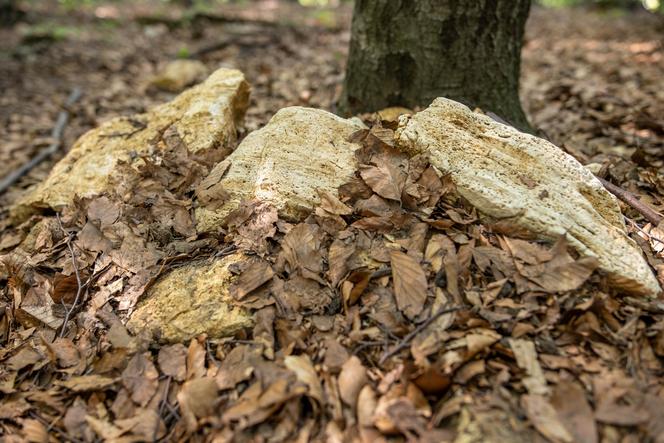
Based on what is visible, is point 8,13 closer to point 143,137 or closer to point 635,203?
point 143,137

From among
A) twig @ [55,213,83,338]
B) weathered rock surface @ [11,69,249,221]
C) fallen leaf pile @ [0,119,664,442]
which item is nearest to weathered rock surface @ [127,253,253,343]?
fallen leaf pile @ [0,119,664,442]

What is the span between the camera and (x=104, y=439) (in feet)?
6.06

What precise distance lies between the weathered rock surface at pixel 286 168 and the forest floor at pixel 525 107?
0.65m

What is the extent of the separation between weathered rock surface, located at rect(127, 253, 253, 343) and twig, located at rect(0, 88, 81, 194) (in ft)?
7.33

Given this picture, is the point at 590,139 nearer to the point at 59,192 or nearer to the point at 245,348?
the point at 245,348

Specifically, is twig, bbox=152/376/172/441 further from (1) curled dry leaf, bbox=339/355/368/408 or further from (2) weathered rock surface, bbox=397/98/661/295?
(2) weathered rock surface, bbox=397/98/661/295

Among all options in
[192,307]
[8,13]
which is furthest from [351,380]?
[8,13]

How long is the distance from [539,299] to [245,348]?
46.8 inches

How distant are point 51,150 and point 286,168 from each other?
9.01ft

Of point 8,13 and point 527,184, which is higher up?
point 527,184

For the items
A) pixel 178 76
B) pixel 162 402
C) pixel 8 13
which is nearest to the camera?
pixel 162 402

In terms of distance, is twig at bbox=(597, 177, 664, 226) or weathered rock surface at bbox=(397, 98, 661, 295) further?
twig at bbox=(597, 177, 664, 226)

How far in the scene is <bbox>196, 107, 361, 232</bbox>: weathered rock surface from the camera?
2416 mm

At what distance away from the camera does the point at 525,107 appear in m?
4.30
